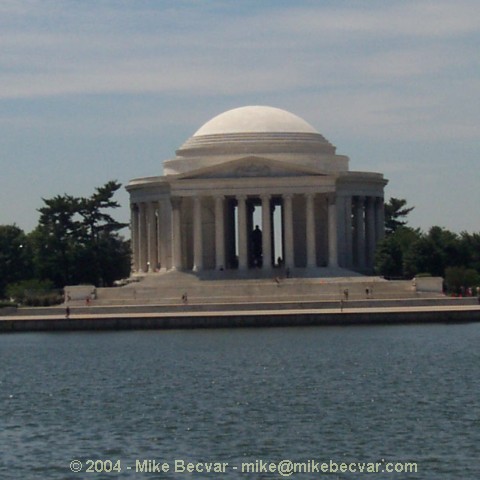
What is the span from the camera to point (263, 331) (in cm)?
10800

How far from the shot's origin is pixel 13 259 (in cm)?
15375

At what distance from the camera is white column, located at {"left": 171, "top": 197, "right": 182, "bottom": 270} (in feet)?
493

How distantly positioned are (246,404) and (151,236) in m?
90.6

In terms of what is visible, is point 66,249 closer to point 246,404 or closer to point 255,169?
point 255,169

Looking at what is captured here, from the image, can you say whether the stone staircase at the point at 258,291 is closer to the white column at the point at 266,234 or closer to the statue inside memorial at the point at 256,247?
the white column at the point at 266,234

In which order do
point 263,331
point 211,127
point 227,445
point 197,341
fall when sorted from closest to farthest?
point 227,445 < point 197,341 < point 263,331 < point 211,127

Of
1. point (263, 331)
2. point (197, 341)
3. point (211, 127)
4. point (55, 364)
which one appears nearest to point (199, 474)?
point (55, 364)

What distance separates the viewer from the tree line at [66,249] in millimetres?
148125

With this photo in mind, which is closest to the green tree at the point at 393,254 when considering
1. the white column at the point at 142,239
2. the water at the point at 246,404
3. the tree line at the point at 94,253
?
the tree line at the point at 94,253

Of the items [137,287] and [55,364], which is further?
[137,287]

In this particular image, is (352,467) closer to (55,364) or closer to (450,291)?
(55,364)

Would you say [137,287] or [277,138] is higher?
[277,138]

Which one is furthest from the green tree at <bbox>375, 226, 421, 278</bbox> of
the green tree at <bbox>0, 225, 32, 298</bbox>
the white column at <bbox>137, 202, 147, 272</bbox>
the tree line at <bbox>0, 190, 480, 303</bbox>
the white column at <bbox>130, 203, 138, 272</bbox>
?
the green tree at <bbox>0, 225, 32, 298</bbox>

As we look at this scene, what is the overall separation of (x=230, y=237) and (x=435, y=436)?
10193 centimetres
